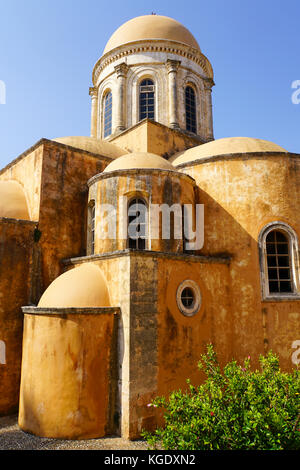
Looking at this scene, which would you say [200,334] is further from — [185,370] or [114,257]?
[114,257]

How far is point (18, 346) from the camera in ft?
27.4

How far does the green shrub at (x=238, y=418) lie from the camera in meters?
3.96

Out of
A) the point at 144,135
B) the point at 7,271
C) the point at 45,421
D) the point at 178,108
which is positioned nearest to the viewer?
the point at 45,421

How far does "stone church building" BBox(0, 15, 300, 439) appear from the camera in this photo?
6.72 m

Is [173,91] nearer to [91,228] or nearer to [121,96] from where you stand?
[121,96]

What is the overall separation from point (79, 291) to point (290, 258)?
18.6 feet

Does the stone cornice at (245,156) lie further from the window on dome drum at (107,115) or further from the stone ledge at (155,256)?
the window on dome drum at (107,115)

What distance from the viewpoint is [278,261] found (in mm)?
9391

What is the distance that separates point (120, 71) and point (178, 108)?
3.08 meters

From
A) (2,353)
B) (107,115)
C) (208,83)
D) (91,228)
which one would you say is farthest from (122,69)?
(2,353)

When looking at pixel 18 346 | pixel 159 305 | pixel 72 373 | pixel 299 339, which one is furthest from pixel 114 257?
pixel 299 339

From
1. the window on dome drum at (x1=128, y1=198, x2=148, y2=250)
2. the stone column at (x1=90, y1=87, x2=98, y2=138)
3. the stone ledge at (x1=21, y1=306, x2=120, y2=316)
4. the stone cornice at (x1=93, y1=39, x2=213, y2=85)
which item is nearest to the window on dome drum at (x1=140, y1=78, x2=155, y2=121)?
the stone cornice at (x1=93, y1=39, x2=213, y2=85)

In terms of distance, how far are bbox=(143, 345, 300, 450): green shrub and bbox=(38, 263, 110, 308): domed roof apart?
10.3ft

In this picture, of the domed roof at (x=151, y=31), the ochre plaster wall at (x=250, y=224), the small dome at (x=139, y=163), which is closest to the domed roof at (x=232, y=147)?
the ochre plaster wall at (x=250, y=224)
